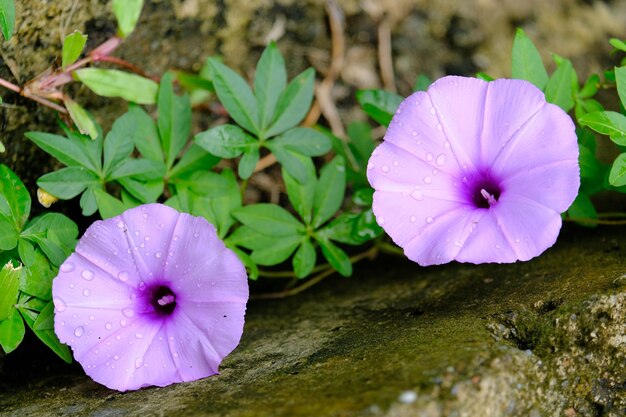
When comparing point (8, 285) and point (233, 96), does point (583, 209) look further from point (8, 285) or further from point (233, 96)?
point (8, 285)

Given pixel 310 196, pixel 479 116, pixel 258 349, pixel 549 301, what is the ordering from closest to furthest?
pixel 549 301 → pixel 479 116 → pixel 258 349 → pixel 310 196

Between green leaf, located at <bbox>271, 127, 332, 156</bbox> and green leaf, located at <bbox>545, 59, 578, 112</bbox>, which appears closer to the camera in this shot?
green leaf, located at <bbox>545, 59, 578, 112</bbox>

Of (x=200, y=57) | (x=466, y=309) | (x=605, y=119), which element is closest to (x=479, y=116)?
(x=605, y=119)

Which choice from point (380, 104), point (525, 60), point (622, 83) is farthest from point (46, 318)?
point (622, 83)

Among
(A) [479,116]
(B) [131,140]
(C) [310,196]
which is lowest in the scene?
(C) [310,196]

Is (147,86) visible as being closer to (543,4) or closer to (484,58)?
(484,58)

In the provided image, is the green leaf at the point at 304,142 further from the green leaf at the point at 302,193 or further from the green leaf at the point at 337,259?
the green leaf at the point at 337,259

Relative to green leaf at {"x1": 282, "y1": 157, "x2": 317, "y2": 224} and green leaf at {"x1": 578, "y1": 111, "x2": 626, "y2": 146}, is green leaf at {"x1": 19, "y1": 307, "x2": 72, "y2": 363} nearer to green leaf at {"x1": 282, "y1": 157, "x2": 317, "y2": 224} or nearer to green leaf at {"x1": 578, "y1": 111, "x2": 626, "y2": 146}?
green leaf at {"x1": 282, "y1": 157, "x2": 317, "y2": 224}

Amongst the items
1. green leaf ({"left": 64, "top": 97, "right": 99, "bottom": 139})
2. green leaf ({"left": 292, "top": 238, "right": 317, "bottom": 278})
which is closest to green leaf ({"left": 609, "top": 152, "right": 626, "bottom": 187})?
green leaf ({"left": 292, "top": 238, "right": 317, "bottom": 278})

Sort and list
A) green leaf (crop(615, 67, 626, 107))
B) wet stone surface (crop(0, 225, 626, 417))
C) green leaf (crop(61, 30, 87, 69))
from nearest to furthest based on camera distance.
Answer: wet stone surface (crop(0, 225, 626, 417))
green leaf (crop(615, 67, 626, 107))
green leaf (crop(61, 30, 87, 69))
